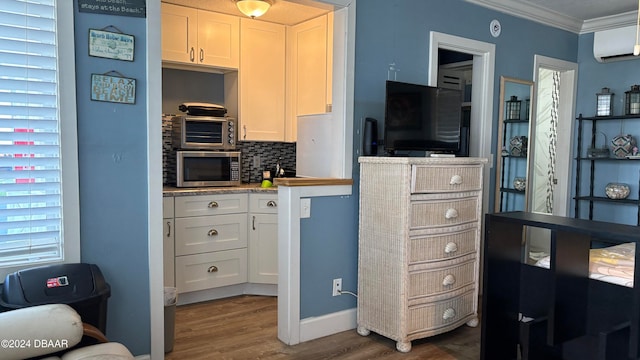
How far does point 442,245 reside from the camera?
3018 millimetres

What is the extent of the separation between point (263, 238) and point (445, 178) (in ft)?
5.57

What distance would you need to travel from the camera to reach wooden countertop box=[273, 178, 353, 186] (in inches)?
116

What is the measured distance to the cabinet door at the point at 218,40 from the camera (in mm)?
4027

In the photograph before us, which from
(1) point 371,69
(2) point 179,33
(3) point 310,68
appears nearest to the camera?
(1) point 371,69

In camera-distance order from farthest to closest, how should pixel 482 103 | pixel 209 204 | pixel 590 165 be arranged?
pixel 590 165 < pixel 482 103 < pixel 209 204

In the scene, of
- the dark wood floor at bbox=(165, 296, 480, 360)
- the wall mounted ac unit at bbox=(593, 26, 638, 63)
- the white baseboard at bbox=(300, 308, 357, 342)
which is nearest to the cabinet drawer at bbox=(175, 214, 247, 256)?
the dark wood floor at bbox=(165, 296, 480, 360)

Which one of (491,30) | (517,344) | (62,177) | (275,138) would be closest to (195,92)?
(275,138)

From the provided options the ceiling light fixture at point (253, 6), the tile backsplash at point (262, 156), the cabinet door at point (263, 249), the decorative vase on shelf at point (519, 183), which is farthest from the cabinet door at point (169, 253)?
the decorative vase on shelf at point (519, 183)

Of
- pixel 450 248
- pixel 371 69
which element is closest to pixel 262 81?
pixel 371 69

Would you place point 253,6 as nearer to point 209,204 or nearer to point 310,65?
point 310,65

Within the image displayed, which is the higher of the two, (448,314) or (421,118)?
(421,118)

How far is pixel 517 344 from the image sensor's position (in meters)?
2.54

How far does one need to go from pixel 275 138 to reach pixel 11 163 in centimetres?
256

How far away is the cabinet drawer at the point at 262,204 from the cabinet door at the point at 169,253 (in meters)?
0.67
